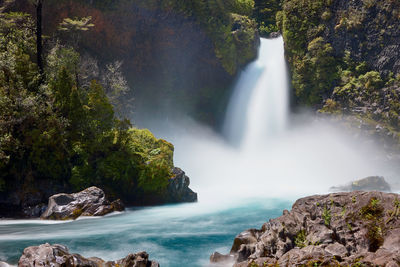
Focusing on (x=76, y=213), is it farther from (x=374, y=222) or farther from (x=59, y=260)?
(x=374, y=222)

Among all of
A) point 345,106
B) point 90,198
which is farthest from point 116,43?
point 345,106

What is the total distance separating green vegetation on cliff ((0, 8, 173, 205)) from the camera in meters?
21.2

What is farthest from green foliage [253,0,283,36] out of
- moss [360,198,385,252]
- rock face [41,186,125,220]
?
moss [360,198,385,252]

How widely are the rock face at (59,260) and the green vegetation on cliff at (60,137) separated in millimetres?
12365

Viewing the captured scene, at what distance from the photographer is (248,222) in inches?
690

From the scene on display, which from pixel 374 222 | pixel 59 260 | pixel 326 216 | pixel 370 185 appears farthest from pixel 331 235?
pixel 370 185

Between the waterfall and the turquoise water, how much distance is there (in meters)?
17.5

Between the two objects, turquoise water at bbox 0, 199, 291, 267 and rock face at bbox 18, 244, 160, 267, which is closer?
rock face at bbox 18, 244, 160, 267

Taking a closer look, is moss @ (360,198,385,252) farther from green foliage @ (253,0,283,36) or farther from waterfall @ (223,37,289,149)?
green foliage @ (253,0,283,36)

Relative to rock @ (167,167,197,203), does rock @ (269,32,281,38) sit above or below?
above

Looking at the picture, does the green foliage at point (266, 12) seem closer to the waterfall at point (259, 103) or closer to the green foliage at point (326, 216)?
the waterfall at point (259, 103)

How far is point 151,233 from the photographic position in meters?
15.4

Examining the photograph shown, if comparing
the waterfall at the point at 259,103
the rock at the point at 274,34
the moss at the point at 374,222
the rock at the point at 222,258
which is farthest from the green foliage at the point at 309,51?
the rock at the point at 222,258

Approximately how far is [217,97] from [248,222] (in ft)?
84.1
